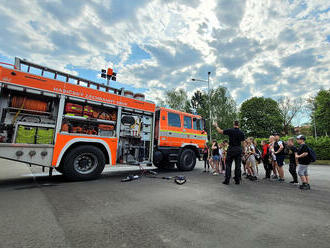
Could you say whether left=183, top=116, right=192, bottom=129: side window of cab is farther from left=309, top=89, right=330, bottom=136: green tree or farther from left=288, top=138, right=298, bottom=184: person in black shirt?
left=309, top=89, right=330, bottom=136: green tree

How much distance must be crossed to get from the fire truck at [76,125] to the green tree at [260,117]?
30965 millimetres

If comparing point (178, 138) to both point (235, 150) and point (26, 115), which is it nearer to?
point (235, 150)

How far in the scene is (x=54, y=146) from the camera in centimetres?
488

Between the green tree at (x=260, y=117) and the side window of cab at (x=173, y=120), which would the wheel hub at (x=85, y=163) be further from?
the green tree at (x=260, y=117)

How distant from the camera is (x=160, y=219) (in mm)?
2689

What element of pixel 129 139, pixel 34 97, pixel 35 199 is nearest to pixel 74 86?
pixel 34 97

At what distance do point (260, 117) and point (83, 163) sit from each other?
1380 inches

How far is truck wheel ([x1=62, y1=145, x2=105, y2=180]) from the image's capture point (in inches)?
199

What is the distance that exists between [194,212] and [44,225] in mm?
2190

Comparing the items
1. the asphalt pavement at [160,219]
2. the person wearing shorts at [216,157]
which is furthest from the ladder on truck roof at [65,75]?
the person wearing shorts at [216,157]

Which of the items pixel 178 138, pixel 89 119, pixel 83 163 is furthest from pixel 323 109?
pixel 83 163

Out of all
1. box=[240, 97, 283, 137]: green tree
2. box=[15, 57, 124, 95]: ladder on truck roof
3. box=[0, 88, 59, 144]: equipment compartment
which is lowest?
box=[0, 88, 59, 144]: equipment compartment

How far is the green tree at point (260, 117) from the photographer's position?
32.8m

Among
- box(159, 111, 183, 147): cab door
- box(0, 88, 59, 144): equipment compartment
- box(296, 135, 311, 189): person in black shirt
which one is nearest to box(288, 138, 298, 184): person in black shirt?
box(296, 135, 311, 189): person in black shirt
